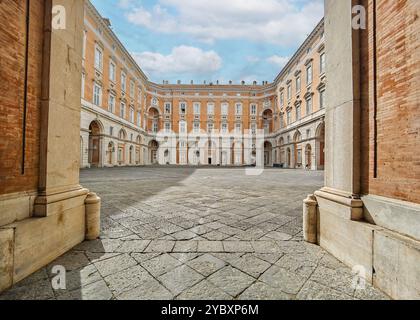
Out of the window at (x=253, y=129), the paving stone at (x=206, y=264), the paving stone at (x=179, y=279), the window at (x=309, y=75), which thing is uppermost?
the window at (x=309, y=75)

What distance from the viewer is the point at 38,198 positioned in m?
2.13

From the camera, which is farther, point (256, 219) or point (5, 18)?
point (256, 219)

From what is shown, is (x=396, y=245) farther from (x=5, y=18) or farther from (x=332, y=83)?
(x=5, y=18)

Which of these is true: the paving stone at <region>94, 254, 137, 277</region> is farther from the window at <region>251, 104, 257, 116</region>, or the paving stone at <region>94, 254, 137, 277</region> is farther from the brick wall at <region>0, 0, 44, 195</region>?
the window at <region>251, 104, 257, 116</region>

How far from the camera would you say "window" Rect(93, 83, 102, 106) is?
1945 centimetres

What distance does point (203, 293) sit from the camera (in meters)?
1.60

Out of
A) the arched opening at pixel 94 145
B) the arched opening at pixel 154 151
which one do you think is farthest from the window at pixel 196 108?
the arched opening at pixel 94 145

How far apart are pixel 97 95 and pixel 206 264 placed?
916 inches

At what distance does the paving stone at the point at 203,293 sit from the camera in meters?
1.56

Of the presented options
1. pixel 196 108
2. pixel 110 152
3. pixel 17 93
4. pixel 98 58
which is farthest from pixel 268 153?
pixel 17 93

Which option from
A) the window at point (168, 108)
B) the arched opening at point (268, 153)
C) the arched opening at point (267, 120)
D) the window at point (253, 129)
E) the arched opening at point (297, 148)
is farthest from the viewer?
the window at point (168, 108)

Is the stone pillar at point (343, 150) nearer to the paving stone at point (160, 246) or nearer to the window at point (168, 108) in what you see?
the paving stone at point (160, 246)
